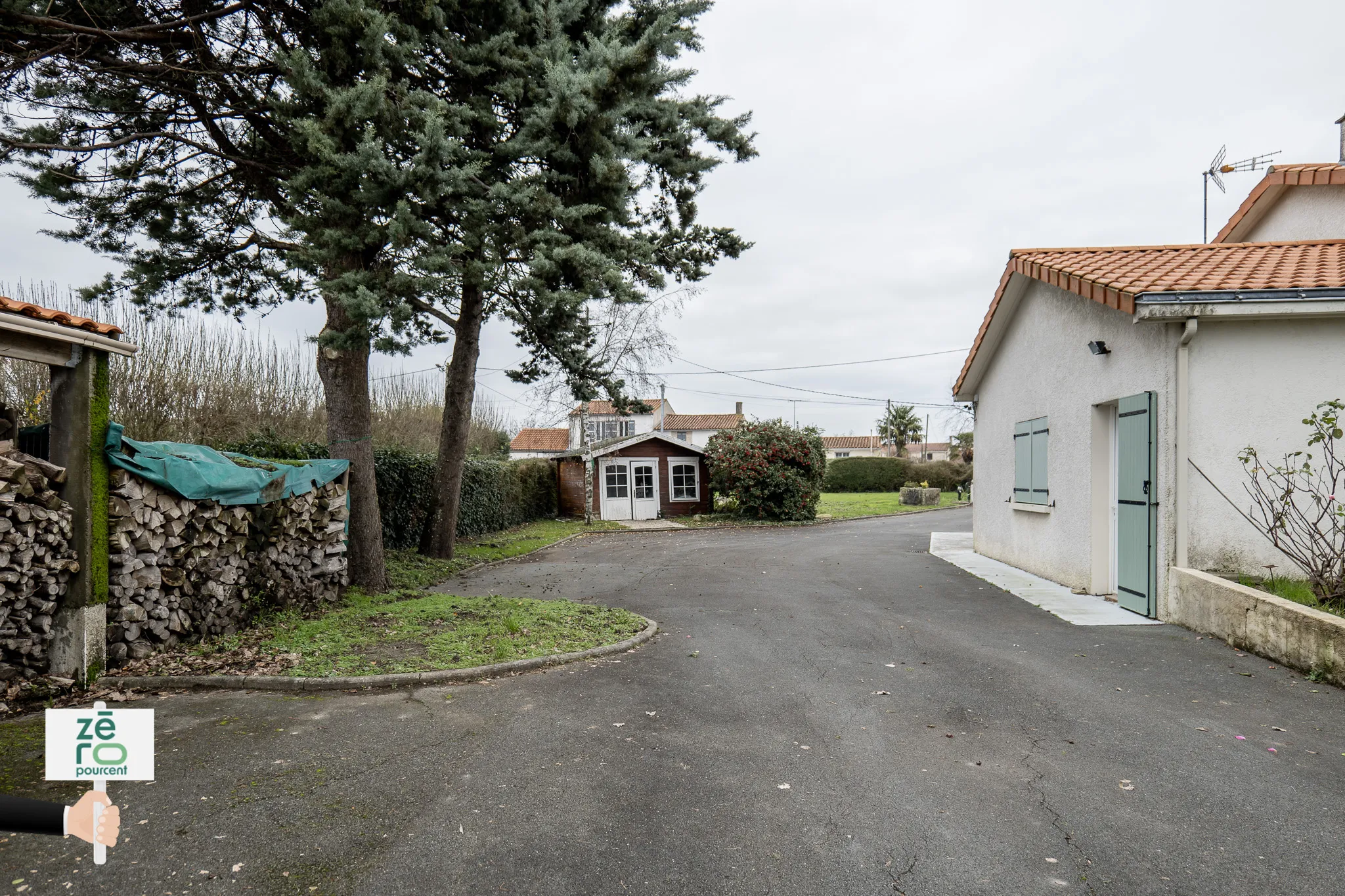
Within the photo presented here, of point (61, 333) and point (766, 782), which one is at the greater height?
point (61, 333)

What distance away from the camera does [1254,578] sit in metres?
7.79

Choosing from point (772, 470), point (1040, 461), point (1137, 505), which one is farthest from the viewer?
point (772, 470)

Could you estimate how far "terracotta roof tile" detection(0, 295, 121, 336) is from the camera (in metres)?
5.21

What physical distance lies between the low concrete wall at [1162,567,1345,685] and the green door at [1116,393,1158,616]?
33 centimetres

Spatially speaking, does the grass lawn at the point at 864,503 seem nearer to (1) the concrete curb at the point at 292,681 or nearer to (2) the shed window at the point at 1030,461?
(2) the shed window at the point at 1030,461

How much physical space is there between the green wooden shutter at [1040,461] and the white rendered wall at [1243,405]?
11.1 ft

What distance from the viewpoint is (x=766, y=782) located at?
4.15 m

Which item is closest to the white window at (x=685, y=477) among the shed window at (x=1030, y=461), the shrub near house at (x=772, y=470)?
the shrub near house at (x=772, y=470)

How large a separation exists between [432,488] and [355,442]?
13.0 ft

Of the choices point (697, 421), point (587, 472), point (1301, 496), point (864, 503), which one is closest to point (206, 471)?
point (1301, 496)

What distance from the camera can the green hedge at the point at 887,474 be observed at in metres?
48.8

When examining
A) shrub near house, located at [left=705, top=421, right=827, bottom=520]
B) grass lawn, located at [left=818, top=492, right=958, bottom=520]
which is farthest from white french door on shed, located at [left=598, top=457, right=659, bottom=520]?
grass lawn, located at [left=818, top=492, right=958, bottom=520]

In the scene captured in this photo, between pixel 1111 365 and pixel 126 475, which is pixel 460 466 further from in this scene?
pixel 1111 365

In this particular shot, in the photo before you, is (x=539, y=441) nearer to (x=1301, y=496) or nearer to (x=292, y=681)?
(x=292, y=681)
